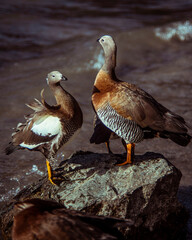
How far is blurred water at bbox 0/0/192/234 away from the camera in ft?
22.6

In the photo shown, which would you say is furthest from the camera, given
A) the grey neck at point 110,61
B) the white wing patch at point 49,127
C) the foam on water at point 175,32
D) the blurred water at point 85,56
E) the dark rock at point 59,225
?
the foam on water at point 175,32

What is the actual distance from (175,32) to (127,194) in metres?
9.71

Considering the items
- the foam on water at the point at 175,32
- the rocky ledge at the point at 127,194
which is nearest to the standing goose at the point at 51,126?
the rocky ledge at the point at 127,194

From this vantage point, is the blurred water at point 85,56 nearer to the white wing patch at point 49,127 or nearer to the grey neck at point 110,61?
the white wing patch at point 49,127

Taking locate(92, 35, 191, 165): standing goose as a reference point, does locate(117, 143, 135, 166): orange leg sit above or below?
below

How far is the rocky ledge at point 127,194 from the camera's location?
4035 mm

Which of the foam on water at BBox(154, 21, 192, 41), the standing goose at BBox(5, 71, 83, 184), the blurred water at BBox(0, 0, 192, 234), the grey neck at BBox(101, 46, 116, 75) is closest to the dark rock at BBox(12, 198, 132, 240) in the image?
the standing goose at BBox(5, 71, 83, 184)

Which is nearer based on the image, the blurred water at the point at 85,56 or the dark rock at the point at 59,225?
the dark rock at the point at 59,225

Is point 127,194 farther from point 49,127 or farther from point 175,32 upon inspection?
point 175,32

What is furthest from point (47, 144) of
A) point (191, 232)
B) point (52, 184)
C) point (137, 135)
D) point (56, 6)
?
point (56, 6)

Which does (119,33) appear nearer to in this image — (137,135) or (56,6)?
(56,6)

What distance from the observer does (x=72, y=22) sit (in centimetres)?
1440

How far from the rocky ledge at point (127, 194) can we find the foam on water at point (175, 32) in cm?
866

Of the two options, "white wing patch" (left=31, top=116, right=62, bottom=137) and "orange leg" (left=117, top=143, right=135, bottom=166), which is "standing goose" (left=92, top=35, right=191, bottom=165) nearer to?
"orange leg" (left=117, top=143, right=135, bottom=166)
